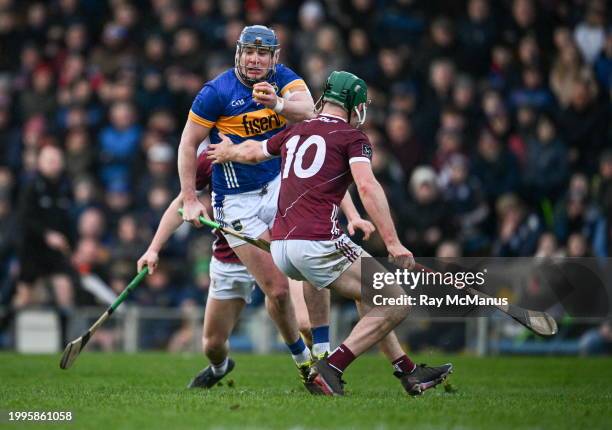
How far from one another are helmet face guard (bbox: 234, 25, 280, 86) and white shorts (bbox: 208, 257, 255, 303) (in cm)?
149

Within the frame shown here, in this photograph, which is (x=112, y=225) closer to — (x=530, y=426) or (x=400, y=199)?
(x=400, y=199)

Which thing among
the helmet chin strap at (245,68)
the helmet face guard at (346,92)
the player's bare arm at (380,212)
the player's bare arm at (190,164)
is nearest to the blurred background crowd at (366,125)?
the helmet chin strap at (245,68)

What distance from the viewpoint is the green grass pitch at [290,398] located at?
24.5ft

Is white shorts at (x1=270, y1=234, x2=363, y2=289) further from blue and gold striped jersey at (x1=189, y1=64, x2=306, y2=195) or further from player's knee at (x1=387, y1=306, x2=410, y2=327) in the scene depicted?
blue and gold striped jersey at (x1=189, y1=64, x2=306, y2=195)

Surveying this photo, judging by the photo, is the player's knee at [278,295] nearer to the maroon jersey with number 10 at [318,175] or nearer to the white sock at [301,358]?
the white sock at [301,358]

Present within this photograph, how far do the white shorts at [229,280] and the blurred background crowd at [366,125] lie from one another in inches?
228

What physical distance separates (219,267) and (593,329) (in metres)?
7.03

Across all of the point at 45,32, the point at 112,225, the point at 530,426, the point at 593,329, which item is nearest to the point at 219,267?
the point at 530,426

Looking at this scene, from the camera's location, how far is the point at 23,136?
19.6 m

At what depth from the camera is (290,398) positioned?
8.85 meters

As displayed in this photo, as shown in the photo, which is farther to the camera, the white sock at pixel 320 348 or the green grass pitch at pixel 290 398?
the white sock at pixel 320 348

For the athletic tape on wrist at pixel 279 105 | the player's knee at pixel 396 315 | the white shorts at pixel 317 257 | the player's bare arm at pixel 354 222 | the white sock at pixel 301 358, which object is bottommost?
the white sock at pixel 301 358

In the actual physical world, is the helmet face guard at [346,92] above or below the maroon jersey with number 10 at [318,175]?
above

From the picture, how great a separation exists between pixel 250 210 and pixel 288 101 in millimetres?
965
